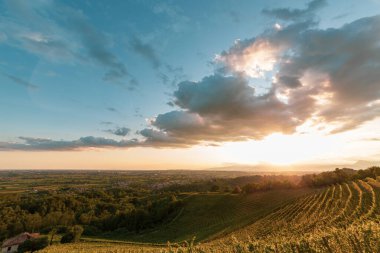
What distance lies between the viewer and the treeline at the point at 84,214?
98.3m

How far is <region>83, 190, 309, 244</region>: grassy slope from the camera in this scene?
76.4 metres

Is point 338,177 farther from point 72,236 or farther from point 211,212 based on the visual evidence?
point 72,236

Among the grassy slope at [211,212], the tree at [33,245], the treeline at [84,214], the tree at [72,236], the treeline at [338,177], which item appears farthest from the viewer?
the treeline at [84,214]

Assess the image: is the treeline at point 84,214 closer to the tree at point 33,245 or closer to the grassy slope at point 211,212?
the grassy slope at point 211,212

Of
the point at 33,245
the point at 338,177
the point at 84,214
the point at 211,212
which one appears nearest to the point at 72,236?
the point at 33,245

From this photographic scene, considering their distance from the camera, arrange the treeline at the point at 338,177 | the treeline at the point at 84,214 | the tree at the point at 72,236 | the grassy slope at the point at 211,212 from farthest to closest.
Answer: the treeline at the point at 84,214
the treeline at the point at 338,177
the tree at the point at 72,236
the grassy slope at the point at 211,212

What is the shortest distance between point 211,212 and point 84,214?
202 ft

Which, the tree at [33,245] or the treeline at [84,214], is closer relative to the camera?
the tree at [33,245]

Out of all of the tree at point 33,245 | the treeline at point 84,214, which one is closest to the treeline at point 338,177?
the treeline at point 84,214

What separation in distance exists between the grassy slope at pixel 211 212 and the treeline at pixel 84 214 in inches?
236

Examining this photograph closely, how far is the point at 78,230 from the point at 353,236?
88.7 meters

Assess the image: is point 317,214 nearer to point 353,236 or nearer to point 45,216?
point 353,236

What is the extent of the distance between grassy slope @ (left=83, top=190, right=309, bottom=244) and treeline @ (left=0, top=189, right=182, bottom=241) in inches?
236

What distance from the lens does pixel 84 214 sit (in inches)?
4604
